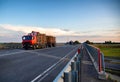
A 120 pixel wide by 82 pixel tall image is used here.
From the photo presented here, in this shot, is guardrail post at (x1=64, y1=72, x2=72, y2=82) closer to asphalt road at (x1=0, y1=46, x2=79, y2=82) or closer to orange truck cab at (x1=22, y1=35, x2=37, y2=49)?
asphalt road at (x1=0, y1=46, x2=79, y2=82)

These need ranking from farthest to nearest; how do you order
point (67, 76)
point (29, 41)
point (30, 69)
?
point (29, 41) < point (30, 69) < point (67, 76)

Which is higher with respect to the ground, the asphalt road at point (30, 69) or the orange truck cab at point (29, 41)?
the orange truck cab at point (29, 41)

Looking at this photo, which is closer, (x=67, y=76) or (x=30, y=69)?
(x=67, y=76)

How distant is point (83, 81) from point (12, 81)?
10.9 feet

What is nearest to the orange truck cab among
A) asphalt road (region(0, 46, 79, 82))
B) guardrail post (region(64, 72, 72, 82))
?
asphalt road (region(0, 46, 79, 82))

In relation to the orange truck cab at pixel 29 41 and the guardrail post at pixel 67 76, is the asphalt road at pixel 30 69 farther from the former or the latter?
the orange truck cab at pixel 29 41

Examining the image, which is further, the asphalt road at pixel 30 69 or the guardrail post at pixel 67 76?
the asphalt road at pixel 30 69

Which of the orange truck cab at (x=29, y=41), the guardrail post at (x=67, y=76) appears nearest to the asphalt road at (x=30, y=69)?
the guardrail post at (x=67, y=76)

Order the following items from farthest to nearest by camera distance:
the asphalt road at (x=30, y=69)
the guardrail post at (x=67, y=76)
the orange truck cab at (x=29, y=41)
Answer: the orange truck cab at (x=29, y=41)
the asphalt road at (x=30, y=69)
the guardrail post at (x=67, y=76)

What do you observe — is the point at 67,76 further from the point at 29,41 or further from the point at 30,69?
the point at 29,41

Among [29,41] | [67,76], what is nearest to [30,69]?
[67,76]

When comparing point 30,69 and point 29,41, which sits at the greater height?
point 29,41

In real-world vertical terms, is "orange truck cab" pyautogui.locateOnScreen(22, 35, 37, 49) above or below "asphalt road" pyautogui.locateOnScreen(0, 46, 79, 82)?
above

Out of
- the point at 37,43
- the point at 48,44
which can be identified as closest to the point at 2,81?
the point at 37,43
